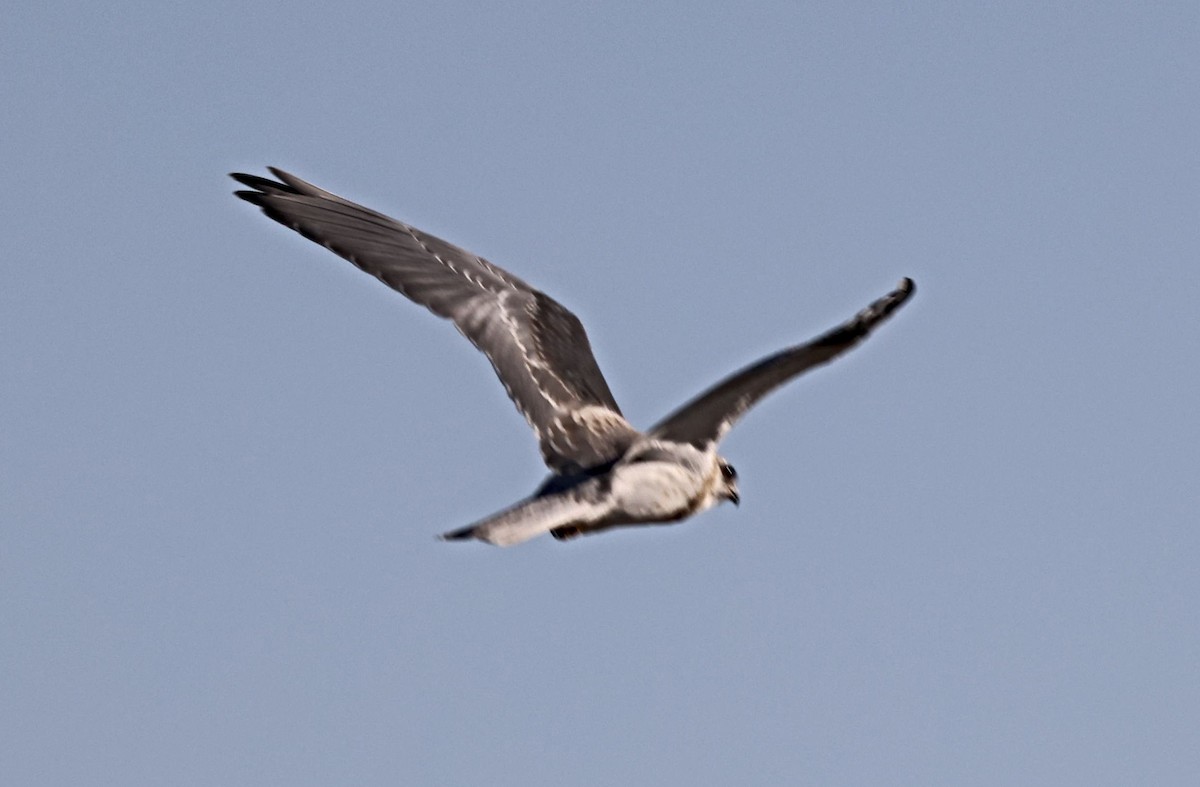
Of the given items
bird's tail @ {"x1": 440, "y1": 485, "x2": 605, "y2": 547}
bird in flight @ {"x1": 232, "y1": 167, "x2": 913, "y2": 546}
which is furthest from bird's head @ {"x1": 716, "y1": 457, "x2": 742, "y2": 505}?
bird's tail @ {"x1": 440, "y1": 485, "x2": 605, "y2": 547}

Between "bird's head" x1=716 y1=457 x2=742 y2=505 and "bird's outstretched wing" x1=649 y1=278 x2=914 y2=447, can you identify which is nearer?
"bird's outstretched wing" x1=649 y1=278 x2=914 y2=447

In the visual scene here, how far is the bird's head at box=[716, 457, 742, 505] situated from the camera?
1305 centimetres

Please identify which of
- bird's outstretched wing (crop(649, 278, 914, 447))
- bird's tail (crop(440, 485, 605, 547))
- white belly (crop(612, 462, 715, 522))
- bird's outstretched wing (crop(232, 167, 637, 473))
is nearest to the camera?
bird's tail (crop(440, 485, 605, 547))

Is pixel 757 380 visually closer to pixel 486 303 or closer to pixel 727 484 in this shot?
pixel 727 484

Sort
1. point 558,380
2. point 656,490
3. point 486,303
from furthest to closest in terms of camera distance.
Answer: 1. point 486,303
2. point 558,380
3. point 656,490

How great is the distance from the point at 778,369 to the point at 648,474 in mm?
1161

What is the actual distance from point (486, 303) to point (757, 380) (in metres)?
3.67

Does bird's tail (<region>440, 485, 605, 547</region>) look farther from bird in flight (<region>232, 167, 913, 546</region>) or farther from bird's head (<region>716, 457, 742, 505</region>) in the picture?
bird's head (<region>716, 457, 742, 505</region>)

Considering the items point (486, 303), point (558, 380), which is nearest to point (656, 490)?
point (558, 380)

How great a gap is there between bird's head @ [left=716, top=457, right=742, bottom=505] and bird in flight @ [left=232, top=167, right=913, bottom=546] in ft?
0.03

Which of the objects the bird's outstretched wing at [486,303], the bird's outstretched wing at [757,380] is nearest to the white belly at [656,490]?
the bird's outstretched wing at [757,380]

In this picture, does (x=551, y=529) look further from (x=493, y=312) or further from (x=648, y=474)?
(x=493, y=312)

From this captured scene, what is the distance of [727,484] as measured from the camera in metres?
13.2

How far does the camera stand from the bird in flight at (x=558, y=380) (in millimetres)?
11844
